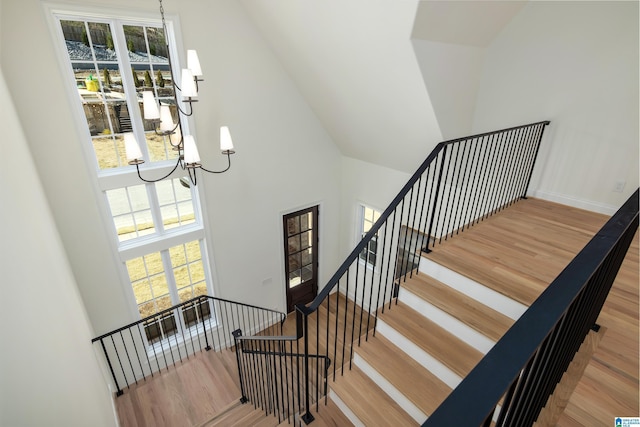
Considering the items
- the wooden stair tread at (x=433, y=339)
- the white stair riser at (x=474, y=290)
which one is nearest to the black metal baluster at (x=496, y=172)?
the white stair riser at (x=474, y=290)

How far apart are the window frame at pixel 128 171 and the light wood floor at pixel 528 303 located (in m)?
1.03

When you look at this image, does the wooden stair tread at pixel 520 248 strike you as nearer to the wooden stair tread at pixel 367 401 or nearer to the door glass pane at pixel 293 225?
the wooden stair tread at pixel 367 401

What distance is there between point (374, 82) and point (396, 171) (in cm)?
201

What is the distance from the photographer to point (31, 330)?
1440mm

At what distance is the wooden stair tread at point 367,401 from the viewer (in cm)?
233

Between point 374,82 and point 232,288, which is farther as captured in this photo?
point 232,288

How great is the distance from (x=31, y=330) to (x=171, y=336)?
400 cm

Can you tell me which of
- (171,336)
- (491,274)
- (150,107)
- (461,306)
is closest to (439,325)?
(461,306)

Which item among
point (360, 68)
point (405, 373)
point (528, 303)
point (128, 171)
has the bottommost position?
point (405, 373)

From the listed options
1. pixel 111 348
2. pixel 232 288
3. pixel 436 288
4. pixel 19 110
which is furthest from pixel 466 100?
pixel 111 348

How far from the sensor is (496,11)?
346 centimetres

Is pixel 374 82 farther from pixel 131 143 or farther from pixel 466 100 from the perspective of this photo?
pixel 131 143

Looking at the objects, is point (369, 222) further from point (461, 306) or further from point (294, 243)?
point (461, 306)

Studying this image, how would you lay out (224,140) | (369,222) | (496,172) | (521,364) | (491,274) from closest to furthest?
(521,364), (491,274), (224,140), (496,172), (369,222)
